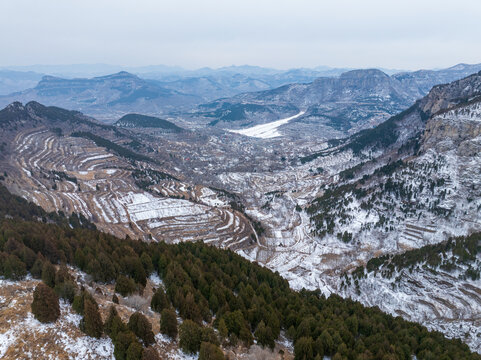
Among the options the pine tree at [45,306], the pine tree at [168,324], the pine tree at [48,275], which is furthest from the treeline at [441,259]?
the pine tree at [45,306]

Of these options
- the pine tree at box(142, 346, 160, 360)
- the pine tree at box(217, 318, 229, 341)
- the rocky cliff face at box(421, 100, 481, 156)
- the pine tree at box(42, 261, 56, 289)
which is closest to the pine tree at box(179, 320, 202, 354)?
the pine tree at box(142, 346, 160, 360)

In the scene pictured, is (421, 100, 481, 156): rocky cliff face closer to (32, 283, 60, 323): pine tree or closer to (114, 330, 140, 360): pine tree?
(114, 330, 140, 360): pine tree

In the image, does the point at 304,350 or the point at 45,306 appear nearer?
the point at 45,306

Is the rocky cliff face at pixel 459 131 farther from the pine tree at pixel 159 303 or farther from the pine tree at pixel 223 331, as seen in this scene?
the pine tree at pixel 159 303

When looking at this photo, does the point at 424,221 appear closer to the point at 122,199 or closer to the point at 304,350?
the point at 304,350

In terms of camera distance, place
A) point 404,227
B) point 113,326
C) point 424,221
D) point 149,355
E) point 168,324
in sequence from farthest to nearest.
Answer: point 404,227
point 424,221
point 168,324
point 113,326
point 149,355

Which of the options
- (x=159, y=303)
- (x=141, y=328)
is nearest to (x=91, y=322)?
(x=141, y=328)
